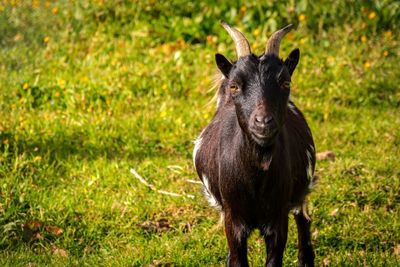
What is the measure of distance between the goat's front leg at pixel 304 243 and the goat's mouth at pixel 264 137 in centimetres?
156

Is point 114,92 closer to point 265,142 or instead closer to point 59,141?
point 59,141

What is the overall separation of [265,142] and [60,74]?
18.6 feet

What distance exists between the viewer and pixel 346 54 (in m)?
10.9

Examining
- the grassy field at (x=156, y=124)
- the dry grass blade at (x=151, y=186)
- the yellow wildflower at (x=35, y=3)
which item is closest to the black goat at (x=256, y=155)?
the grassy field at (x=156, y=124)

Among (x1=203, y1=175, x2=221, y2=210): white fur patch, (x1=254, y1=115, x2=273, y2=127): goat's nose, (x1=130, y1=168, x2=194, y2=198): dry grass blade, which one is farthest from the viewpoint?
(x1=130, y1=168, x2=194, y2=198): dry grass blade

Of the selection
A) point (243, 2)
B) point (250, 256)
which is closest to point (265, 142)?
point (250, 256)

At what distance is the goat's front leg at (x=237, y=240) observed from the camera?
587cm

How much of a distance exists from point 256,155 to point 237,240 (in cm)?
69

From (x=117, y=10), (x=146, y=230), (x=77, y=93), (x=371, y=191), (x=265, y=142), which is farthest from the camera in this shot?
(x=117, y=10)

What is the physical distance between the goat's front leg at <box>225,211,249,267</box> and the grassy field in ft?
2.77

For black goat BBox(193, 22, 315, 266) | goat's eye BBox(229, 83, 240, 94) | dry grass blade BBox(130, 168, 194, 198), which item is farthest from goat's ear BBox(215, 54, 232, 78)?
dry grass blade BBox(130, 168, 194, 198)

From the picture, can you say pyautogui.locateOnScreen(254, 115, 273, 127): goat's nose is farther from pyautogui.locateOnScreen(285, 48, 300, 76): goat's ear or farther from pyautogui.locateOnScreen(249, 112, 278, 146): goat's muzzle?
pyautogui.locateOnScreen(285, 48, 300, 76): goat's ear

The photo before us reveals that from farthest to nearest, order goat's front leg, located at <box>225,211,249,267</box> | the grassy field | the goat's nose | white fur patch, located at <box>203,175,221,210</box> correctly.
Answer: the grassy field → white fur patch, located at <box>203,175,221,210</box> → goat's front leg, located at <box>225,211,249,267</box> → the goat's nose

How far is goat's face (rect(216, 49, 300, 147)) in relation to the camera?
525 cm
